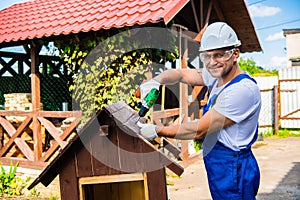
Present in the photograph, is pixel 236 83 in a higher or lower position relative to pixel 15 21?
lower

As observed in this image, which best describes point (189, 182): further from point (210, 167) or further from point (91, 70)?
point (210, 167)

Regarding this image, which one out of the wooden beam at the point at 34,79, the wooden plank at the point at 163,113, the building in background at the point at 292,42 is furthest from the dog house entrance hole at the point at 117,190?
the building in background at the point at 292,42

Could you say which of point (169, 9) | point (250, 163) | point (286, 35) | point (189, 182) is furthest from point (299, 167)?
point (286, 35)

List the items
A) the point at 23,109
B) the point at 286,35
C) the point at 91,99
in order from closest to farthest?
the point at 91,99 → the point at 23,109 → the point at 286,35

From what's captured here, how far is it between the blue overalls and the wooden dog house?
0.82 ft

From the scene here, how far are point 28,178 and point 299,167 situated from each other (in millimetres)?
5266

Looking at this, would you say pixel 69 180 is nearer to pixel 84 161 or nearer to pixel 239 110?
pixel 84 161

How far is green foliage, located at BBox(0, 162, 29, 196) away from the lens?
673 cm

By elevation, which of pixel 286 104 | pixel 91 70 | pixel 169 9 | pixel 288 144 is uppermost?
pixel 169 9

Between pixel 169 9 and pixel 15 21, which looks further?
pixel 15 21

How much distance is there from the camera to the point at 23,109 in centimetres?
764

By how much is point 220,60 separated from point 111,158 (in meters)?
0.99

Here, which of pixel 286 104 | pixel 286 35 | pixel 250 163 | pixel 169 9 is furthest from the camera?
pixel 286 35

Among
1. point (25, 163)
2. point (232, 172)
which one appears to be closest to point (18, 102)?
point (25, 163)
